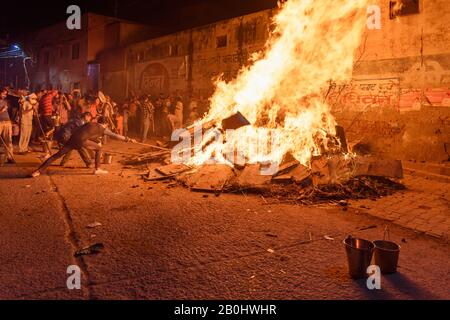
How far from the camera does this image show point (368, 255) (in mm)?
4020

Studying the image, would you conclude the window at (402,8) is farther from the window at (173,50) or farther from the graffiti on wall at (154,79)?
the graffiti on wall at (154,79)

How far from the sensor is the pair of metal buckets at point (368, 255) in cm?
399

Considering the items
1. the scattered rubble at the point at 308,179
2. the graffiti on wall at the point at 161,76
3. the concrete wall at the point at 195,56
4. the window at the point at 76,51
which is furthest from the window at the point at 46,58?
the scattered rubble at the point at 308,179

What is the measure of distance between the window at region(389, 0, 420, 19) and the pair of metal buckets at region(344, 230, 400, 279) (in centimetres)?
933

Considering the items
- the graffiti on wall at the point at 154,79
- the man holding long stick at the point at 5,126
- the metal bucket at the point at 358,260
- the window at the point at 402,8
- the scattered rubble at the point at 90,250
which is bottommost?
the scattered rubble at the point at 90,250

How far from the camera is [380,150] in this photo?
12.0m

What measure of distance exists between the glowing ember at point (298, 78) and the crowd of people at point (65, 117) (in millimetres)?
3206

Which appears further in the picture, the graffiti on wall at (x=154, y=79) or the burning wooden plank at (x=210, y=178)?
the graffiti on wall at (x=154, y=79)

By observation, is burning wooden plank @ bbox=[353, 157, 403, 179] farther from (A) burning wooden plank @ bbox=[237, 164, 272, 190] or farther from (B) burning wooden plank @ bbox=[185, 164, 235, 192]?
(B) burning wooden plank @ bbox=[185, 164, 235, 192]

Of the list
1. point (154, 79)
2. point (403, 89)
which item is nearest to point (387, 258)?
point (403, 89)

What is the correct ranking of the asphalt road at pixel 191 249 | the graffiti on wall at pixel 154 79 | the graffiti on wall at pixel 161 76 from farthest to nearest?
the graffiti on wall at pixel 154 79 < the graffiti on wall at pixel 161 76 < the asphalt road at pixel 191 249

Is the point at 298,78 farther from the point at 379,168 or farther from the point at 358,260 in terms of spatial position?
the point at 358,260

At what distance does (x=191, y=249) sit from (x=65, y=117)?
44.4ft

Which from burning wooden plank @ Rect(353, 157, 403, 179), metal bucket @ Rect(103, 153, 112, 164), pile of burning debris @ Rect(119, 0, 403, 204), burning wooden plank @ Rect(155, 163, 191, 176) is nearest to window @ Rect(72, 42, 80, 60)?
pile of burning debris @ Rect(119, 0, 403, 204)
